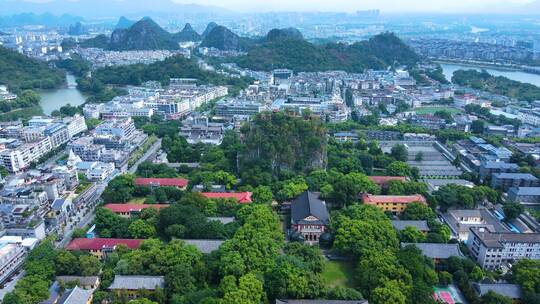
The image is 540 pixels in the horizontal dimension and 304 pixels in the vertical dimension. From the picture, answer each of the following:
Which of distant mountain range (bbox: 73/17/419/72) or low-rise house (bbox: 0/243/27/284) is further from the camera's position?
distant mountain range (bbox: 73/17/419/72)

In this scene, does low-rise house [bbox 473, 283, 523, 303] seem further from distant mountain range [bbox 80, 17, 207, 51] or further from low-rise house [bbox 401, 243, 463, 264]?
distant mountain range [bbox 80, 17, 207, 51]

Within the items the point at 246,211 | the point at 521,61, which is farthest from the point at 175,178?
the point at 521,61

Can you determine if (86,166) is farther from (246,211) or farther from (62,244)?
(246,211)

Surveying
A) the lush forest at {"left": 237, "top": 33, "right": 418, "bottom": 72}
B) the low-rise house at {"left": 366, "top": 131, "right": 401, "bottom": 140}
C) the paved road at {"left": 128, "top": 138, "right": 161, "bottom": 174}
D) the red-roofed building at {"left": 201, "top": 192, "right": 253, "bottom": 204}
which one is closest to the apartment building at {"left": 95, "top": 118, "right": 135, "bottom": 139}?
the paved road at {"left": 128, "top": 138, "right": 161, "bottom": 174}

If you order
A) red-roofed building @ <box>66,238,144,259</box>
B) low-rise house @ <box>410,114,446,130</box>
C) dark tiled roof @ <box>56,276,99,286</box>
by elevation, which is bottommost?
dark tiled roof @ <box>56,276,99,286</box>

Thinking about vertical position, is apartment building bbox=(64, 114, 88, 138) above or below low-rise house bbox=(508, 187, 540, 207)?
above

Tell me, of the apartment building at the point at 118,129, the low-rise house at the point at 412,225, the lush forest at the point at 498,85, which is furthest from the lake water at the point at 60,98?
the lush forest at the point at 498,85
